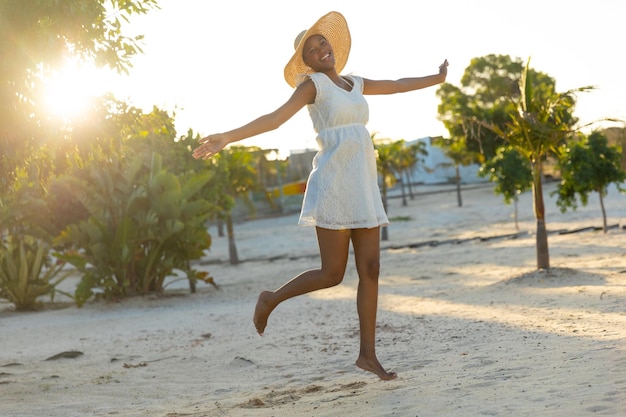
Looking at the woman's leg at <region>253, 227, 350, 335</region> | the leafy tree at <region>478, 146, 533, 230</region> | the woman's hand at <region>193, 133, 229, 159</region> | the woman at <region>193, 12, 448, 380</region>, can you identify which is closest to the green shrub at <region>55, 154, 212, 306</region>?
the woman at <region>193, 12, 448, 380</region>

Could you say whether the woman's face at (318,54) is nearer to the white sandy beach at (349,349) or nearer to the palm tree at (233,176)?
the white sandy beach at (349,349)

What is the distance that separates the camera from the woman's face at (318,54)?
531cm

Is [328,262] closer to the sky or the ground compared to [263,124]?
closer to the ground

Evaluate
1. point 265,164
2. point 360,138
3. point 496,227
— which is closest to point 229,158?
point 496,227

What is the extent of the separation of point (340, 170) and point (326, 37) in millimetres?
850

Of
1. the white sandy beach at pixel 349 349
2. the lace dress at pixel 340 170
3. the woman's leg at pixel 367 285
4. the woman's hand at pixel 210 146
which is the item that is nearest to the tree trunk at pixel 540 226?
the white sandy beach at pixel 349 349

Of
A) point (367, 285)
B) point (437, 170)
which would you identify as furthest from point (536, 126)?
point (437, 170)

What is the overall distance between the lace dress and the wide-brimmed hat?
283 mm

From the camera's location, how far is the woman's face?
5312 mm

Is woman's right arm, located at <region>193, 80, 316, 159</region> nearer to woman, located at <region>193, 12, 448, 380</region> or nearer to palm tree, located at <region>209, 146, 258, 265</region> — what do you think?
woman, located at <region>193, 12, 448, 380</region>

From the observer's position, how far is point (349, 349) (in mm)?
8359

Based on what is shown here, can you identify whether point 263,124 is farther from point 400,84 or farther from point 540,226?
point 540,226

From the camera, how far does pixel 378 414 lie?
15.5 ft

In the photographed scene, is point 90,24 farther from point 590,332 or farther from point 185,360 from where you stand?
Result: point 590,332
